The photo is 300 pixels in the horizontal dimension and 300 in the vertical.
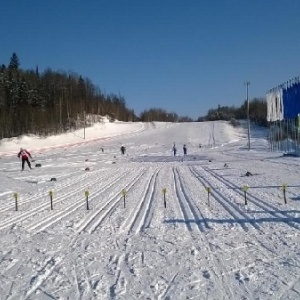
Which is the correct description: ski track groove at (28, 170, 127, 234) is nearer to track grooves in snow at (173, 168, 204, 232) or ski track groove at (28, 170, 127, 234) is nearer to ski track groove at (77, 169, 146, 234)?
ski track groove at (77, 169, 146, 234)

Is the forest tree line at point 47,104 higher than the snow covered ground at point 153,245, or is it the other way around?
the forest tree line at point 47,104

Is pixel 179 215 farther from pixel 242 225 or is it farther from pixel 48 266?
pixel 48 266

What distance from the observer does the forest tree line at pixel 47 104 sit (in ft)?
281

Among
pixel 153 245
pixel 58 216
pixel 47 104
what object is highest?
pixel 47 104

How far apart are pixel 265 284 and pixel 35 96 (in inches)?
3834

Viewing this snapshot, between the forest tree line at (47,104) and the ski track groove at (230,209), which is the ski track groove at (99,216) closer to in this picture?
the ski track groove at (230,209)

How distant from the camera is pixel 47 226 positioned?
40.0 ft

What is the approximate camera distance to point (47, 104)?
357 ft

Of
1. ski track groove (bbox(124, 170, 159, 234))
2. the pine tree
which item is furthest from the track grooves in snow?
the pine tree

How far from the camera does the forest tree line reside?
85.7 m

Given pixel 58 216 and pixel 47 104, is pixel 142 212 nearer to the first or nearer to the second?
pixel 58 216

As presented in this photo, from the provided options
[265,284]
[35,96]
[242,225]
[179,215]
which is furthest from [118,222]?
[35,96]

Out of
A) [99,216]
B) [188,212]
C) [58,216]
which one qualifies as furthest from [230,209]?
[58,216]

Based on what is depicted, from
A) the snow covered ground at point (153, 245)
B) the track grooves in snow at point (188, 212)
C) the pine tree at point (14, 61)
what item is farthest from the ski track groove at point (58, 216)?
the pine tree at point (14, 61)
